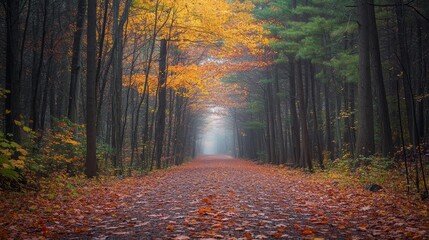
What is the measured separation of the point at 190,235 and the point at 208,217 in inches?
48.8

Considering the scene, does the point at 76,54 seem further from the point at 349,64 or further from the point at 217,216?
the point at 349,64

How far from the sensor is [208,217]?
5754 mm

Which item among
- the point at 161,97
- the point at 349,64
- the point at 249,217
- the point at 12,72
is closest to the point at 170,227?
the point at 249,217

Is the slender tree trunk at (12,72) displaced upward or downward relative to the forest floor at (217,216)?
upward

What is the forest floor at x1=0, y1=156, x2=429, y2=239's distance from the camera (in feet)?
15.3

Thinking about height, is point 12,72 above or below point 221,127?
below

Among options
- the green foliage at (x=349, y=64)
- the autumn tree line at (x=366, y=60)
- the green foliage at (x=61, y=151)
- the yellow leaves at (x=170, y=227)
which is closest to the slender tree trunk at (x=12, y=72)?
the green foliage at (x=61, y=151)

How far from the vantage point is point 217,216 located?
581 centimetres

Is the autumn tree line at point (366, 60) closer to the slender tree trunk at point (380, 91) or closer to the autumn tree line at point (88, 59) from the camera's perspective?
the slender tree trunk at point (380, 91)

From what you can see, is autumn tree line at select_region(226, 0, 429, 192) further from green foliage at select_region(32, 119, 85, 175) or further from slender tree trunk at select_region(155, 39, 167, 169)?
green foliage at select_region(32, 119, 85, 175)

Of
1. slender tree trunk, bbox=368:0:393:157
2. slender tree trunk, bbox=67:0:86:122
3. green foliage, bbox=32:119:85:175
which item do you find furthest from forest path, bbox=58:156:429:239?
slender tree trunk, bbox=67:0:86:122

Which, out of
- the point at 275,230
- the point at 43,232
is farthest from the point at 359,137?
the point at 43,232

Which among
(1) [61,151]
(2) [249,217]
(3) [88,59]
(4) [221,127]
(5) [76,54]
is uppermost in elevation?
(4) [221,127]

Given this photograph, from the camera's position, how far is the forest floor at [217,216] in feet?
15.3
